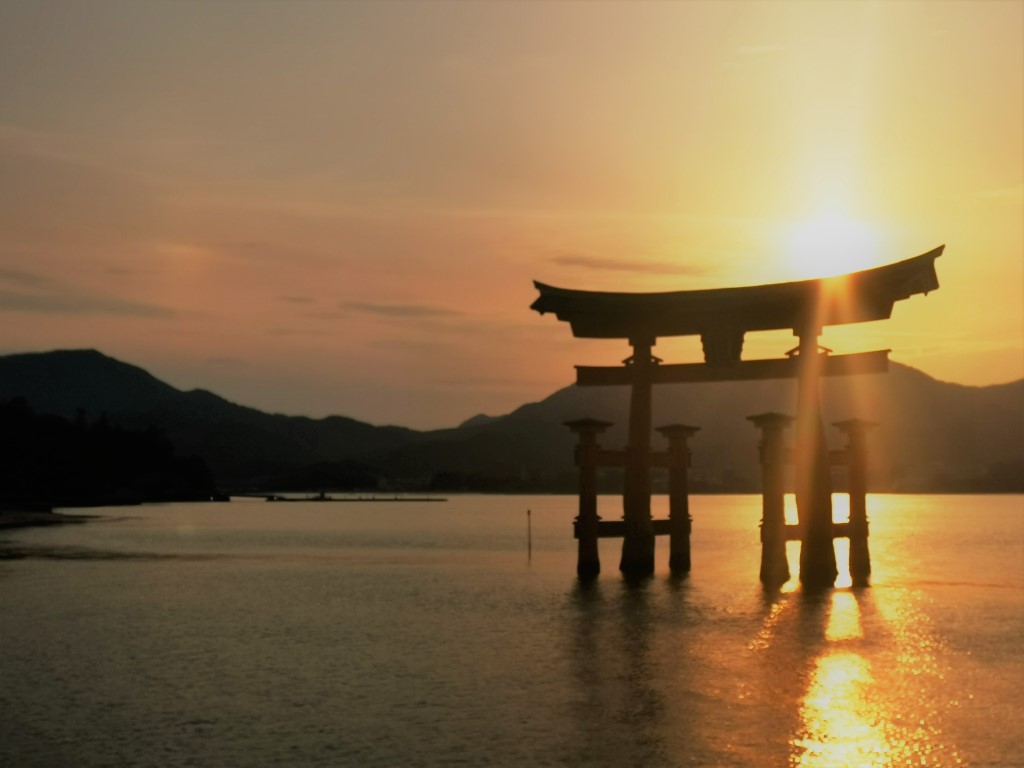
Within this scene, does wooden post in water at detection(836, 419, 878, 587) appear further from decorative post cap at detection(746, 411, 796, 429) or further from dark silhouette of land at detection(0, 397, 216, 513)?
dark silhouette of land at detection(0, 397, 216, 513)

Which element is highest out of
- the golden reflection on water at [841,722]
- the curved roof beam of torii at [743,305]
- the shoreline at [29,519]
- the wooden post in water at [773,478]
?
the curved roof beam of torii at [743,305]

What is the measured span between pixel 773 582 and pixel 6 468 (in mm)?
101181

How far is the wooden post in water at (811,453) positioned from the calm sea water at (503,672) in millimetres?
1893

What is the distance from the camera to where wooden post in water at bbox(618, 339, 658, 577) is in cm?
3038

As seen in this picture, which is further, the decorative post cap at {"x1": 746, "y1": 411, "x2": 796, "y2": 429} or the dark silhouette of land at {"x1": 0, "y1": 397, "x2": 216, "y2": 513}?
the dark silhouette of land at {"x1": 0, "y1": 397, "x2": 216, "y2": 513}

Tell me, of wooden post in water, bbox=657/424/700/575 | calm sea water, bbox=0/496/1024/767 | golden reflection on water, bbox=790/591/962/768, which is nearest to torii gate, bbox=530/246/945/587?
wooden post in water, bbox=657/424/700/575

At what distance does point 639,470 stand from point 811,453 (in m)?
4.86

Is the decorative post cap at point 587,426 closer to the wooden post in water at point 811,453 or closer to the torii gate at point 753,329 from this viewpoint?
the torii gate at point 753,329

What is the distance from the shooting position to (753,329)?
29.3m

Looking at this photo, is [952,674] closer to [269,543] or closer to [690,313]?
[690,313]

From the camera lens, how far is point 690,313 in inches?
1157

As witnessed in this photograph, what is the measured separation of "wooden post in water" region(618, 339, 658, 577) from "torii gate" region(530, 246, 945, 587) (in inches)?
1.0

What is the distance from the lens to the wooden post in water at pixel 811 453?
92.0 feet

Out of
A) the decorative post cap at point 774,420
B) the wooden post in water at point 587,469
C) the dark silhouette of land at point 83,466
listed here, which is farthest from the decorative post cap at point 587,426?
the dark silhouette of land at point 83,466
